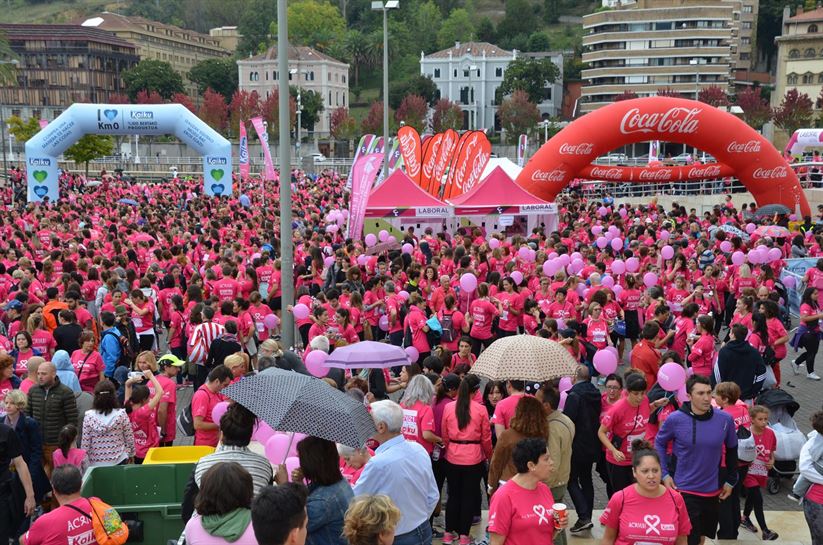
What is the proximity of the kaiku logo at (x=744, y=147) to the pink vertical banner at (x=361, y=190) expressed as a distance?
9.93 meters

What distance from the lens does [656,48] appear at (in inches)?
3787

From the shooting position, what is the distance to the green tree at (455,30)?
126 meters

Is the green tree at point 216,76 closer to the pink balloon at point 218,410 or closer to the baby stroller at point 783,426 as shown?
the pink balloon at point 218,410

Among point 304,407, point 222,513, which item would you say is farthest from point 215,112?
point 222,513

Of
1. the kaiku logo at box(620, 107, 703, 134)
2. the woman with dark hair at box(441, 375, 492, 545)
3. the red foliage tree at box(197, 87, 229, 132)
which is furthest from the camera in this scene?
the red foliage tree at box(197, 87, 229, 132)

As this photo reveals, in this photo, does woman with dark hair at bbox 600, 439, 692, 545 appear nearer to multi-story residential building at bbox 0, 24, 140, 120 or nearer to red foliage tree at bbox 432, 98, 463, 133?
red foliage tree at bbox 432, 98, 463, 133

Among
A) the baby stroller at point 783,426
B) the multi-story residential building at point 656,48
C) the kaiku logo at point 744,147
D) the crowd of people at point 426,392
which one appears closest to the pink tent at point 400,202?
the crowd of people at point 426,392

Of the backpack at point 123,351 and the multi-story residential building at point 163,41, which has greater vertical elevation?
the multi-story residential building at point 163,41

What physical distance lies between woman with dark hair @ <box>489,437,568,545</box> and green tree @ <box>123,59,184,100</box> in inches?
4095

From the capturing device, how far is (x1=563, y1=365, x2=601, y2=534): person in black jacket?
7.17 m

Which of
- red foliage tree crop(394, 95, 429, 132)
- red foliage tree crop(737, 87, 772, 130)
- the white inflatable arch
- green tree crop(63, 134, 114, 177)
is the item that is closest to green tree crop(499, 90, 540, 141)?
red foliage tree crop(394, 95, 429, 132)

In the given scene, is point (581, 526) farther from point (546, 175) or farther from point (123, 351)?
point (546, 175)

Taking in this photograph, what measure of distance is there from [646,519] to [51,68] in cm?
12026

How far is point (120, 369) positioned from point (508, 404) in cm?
440
